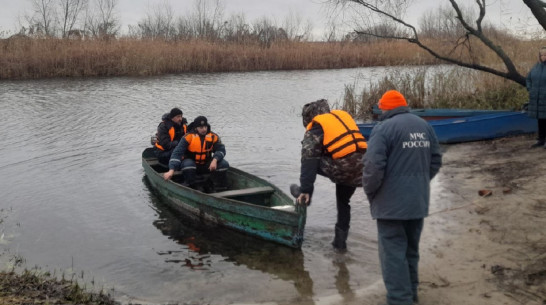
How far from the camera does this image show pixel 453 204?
7418 mm

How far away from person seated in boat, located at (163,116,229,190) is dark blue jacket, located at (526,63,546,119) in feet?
17.0

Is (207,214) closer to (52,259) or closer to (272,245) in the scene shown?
(272,245)

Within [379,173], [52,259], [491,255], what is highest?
[379,173]

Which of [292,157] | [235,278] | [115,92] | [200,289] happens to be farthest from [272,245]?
[115,92]

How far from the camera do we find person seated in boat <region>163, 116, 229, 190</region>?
7.98 metres

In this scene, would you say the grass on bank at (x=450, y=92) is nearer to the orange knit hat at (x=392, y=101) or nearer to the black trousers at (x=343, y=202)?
the black trousers at (x=343, y=202)

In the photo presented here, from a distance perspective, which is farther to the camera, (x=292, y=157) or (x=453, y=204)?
(x=292, y=157)

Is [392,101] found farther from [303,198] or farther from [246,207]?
[246,207]

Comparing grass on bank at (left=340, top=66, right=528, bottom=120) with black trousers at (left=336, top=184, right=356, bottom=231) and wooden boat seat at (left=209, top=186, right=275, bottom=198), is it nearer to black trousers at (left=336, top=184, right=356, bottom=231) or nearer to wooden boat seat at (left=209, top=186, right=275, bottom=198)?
wooden boat seat at (left=209, top=186, right=275, bottom=198)

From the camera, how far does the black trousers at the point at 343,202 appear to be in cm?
569

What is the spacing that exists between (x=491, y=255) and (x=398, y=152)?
2233mm

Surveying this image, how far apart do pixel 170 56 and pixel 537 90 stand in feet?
68.2

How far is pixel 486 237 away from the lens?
5.98 m

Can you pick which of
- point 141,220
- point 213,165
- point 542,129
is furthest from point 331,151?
point 542,129
